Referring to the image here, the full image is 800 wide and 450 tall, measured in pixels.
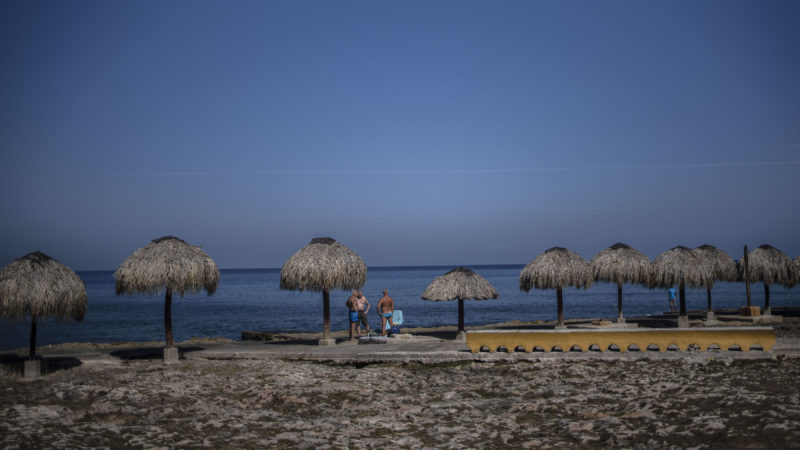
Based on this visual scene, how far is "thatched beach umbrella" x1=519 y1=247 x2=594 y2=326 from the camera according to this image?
70.9 feet

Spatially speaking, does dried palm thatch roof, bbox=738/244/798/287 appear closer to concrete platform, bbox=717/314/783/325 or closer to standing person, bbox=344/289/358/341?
concrete platform, bbox=717/314/783/325

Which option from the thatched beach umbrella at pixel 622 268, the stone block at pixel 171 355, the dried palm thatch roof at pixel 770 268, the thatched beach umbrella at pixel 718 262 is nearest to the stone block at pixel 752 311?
the thatched beach umbrella at pixel 718 262

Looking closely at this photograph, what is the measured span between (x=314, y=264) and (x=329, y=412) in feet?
23.8

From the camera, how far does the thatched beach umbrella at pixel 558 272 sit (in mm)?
21609

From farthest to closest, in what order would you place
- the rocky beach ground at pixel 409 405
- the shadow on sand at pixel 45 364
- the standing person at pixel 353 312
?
the standing person at pixel 353 312, the shadow on sand at pixel 45 364, the rocky beach ground at pixel 409 405

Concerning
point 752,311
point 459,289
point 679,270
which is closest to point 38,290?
point 459,289

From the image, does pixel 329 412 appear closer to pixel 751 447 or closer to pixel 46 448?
pixel 46 448

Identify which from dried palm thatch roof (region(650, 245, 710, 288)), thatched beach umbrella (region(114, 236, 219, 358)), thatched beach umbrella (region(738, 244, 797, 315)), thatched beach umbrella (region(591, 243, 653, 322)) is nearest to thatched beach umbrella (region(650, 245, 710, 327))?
dried palm thatch roof (region(650, 245, 710, 288))

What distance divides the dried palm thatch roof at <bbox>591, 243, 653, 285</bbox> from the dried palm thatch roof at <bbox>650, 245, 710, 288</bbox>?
344 mm

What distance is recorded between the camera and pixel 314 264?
18578mm

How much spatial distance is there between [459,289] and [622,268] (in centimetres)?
796

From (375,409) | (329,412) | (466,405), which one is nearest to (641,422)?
(466,405)

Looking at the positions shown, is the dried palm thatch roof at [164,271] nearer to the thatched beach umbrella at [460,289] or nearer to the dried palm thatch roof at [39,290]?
the dried palm thatch roof at [39,290]

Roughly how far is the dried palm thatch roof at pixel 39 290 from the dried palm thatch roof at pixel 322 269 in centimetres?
562
